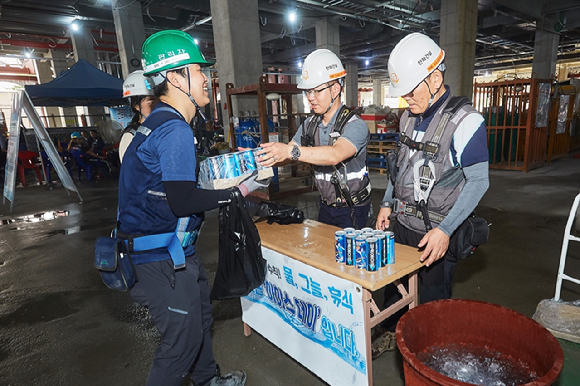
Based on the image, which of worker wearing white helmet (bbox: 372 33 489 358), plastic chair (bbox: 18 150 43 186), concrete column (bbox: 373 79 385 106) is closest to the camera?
worker wearing white helmet (bbox: 372 33 489 358)

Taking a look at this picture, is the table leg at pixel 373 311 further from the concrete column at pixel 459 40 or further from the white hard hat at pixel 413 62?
the concrete column at pixel 459 40

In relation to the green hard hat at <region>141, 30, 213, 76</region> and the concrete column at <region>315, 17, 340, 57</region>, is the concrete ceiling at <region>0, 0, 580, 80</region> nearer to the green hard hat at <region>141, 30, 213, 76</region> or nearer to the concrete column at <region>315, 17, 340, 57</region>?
the concrete column at <region>315, 17, 340, 57</region>

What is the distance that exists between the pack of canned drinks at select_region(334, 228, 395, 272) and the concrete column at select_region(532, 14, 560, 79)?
15794mm

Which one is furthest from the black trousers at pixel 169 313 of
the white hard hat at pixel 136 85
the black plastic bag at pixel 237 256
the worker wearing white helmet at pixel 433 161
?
the white hard hat at pixel 136 85

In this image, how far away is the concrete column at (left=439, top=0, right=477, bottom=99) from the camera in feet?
30.3

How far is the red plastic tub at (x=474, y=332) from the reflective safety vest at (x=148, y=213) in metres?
1.12

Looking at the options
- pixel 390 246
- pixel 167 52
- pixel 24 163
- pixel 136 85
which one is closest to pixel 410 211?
pixel 390 246

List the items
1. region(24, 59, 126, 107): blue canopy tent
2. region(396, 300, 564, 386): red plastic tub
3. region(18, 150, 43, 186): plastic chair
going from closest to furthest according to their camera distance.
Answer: region(396, 300, 564, 386): red plastic tub < region(24, 59, 126, 107): blue canopy tent < region(18, 150, 43, 186): plastic chair

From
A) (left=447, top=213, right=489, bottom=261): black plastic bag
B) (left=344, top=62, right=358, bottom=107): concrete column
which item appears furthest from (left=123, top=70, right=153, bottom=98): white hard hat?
(left=344, top=62, right=358, bottom=107): concrete column

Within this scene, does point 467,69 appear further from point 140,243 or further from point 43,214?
point 43,214

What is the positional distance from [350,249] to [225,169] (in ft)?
2.69

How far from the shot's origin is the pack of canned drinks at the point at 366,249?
1.67 metres

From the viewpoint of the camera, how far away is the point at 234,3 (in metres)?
7.60

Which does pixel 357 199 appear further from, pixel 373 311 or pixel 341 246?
pixel 373 311
